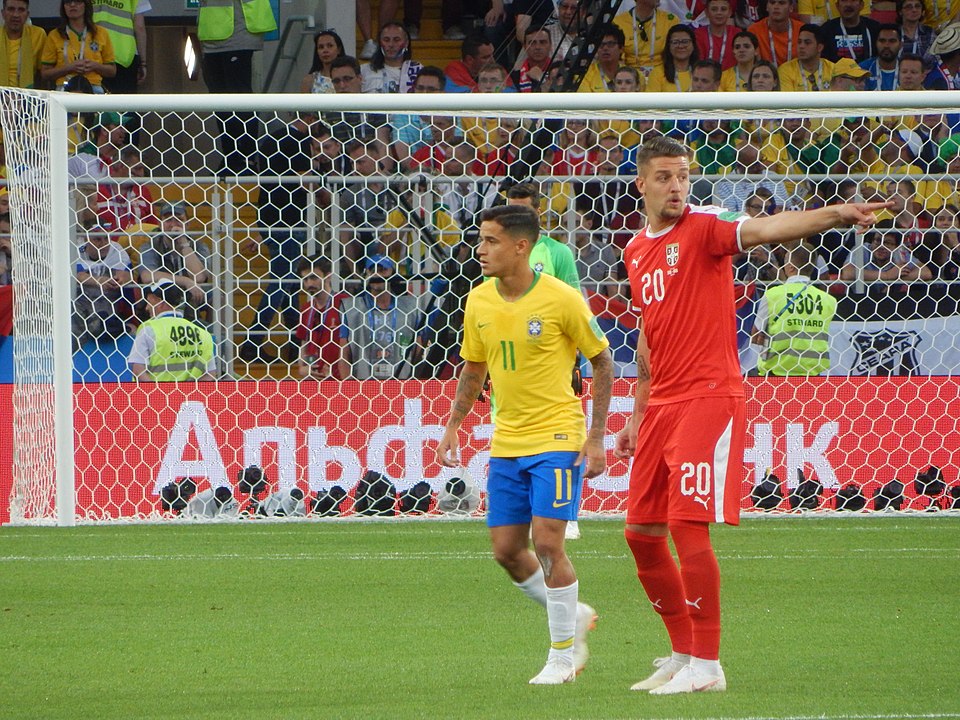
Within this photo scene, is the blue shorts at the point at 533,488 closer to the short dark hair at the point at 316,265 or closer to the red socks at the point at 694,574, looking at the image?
the red socks at the point at 694,574

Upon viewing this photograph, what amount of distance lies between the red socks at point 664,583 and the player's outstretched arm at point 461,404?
0.89 meters

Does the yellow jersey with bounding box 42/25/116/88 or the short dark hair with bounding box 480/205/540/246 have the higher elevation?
the yellow jersey with bounding box 42/25/116/88

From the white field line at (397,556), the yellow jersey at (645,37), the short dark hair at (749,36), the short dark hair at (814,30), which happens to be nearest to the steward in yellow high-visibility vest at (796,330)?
the white field line at (397,556)

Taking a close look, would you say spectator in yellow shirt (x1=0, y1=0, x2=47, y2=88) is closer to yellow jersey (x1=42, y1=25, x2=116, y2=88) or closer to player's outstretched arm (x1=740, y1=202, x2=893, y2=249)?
yellow jersey (x1=42, y1=25, x2=116, y2=88)

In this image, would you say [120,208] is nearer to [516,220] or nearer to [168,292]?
[168,292]

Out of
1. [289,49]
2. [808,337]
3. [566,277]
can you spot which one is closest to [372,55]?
[289,49]

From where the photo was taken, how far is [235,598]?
261 inches

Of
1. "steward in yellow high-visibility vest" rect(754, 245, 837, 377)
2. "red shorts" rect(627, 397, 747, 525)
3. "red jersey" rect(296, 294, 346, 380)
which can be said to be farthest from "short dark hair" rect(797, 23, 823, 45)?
"red shorts" rect(627, 397, 747, 525)

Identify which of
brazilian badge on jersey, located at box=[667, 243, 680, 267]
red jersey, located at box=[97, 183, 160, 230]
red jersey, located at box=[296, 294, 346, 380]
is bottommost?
red jersey, located at box=[296, 294, 346, 380]

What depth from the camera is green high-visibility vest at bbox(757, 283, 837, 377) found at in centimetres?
1024

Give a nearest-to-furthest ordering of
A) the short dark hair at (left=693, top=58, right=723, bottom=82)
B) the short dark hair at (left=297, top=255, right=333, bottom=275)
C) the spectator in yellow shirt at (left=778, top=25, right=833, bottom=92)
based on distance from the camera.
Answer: the short dark hair at (left=297, top=255, right=333, bottom=275) < the short dark hair at (left=693, top=58, right=723, bottom=82) < the spectator in yellow shirt at (left=778, top=25, right=833, bottom=92)

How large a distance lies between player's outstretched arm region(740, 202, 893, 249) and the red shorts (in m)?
0.61

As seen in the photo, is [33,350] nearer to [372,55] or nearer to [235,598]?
[235,598]

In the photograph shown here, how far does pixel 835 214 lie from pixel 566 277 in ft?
11.5
